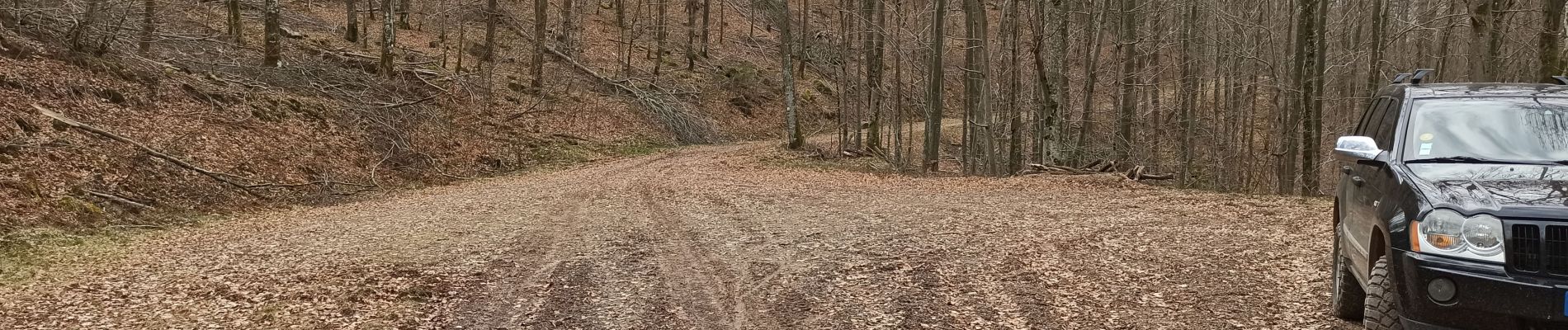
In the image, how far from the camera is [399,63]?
79.8 feet

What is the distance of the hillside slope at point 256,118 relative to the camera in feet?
38.3

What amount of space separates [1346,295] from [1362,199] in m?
0.70

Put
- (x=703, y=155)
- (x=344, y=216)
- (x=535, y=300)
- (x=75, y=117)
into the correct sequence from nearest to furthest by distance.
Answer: (x=535, y=300) → (x=344, y=216) → (x=75, y=117) → (x=703, y=155)

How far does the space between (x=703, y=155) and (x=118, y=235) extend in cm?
1433

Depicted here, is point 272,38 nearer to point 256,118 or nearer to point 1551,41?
point 256,118

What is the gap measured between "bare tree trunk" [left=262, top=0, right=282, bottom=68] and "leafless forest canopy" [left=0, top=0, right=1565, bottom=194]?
44 mm

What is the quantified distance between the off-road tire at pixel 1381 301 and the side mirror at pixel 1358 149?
0.66 m

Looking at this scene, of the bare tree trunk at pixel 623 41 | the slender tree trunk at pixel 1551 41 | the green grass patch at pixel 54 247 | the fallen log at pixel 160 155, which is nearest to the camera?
the green grass patch at pixel 54 247

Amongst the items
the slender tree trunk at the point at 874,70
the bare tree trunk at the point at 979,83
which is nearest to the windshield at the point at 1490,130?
the bare tree trunk at the point at 979,83

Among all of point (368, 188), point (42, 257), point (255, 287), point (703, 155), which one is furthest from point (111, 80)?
point (703, 155)

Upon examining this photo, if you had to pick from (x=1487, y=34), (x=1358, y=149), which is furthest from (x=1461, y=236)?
(x=1487, y=34)

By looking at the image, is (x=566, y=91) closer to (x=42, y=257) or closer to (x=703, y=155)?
(x=703, y=155)

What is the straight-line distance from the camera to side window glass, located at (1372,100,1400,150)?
498 cm

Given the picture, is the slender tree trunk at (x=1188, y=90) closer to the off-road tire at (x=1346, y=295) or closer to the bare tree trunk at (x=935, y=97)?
the bare tree trunk at (x=935, y=97)
